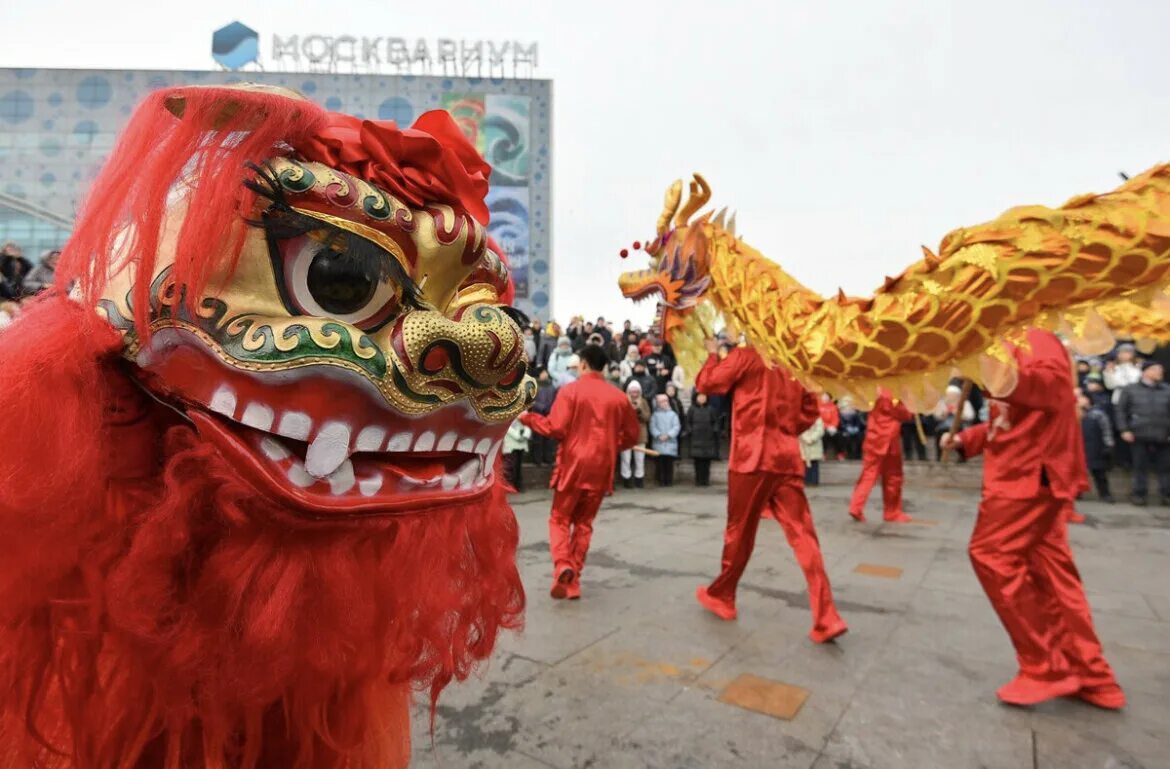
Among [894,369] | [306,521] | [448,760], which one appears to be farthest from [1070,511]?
[306,521]

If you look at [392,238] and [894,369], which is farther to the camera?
[894,369]

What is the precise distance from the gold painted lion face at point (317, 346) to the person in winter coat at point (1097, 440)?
9273mm

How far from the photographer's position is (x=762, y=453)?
3.28 m

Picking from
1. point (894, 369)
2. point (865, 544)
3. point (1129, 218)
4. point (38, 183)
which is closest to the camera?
point (1129, 218)

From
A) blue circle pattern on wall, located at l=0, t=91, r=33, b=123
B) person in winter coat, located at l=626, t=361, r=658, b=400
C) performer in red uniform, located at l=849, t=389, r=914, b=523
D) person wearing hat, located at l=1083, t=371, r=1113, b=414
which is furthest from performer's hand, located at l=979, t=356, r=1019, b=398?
blue circle pattern on wall, located at l=0, t=91, r=33, b=123


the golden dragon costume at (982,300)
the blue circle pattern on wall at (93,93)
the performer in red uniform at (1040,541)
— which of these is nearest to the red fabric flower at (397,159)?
the golden dragon costume at (982,300)

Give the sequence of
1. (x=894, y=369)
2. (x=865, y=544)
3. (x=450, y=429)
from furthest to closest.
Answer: (x=865, y=544) < (x=894, y=369) < (x=450, y=429)

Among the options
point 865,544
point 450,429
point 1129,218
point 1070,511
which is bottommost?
point 865,544

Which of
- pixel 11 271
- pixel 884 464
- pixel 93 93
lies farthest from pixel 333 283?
pixel 93 93

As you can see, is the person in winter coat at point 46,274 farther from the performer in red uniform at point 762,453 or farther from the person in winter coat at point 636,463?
the person in winter coat at point 636,463

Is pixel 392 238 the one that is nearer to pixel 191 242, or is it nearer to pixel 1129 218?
pixel 191 242

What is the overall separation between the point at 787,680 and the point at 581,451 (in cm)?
180

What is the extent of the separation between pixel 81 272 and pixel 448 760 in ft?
6.08

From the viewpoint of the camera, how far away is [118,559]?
840 mm
